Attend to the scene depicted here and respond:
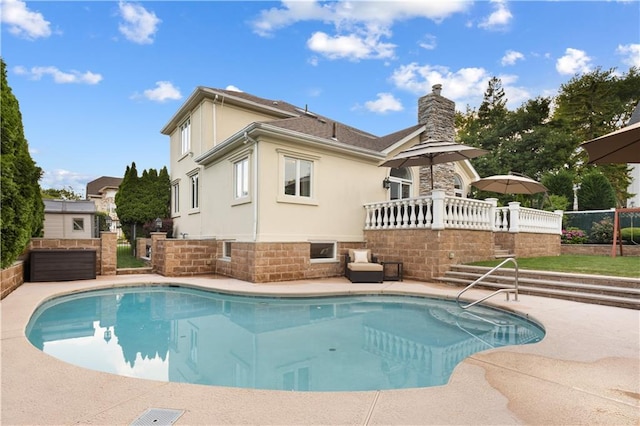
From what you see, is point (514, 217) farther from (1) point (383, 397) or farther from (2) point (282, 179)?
(1) point (383, 397)

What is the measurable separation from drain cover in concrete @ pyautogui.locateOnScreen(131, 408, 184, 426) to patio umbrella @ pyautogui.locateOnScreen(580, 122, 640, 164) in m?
4.25

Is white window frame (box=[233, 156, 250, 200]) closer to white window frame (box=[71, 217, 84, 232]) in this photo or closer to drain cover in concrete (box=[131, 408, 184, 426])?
drain cover in concrete (box=[131, 408, 184, 426])

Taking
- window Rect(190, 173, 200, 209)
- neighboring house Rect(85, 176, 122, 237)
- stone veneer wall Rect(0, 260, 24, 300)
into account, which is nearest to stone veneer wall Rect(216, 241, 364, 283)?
window Rect(190, 173, 200, 209)

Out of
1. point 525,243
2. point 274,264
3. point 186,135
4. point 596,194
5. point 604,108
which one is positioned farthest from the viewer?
point 604,108

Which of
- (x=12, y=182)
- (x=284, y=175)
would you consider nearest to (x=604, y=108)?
(x=284, y=175)

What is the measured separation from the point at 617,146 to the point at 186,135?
16.8m

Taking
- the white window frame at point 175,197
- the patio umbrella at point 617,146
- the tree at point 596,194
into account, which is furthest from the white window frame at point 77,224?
the tree at point 596,194

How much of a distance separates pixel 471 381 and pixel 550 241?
1441cm

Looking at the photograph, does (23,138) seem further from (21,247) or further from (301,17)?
(301,17)

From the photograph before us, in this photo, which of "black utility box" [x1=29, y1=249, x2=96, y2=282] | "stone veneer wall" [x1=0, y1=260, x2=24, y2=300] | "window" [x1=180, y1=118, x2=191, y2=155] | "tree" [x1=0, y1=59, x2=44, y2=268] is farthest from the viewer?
"window" [x1=180, y1=118, x2=191, y2=155]

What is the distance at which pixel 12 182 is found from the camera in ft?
19.2

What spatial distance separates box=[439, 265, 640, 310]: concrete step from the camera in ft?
24.3

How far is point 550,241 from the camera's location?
1483cm

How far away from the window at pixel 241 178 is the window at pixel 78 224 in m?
10.7
